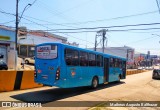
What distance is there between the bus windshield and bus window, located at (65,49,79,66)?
0.68 meters

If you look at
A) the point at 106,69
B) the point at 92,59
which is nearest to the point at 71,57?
the point at 92,59

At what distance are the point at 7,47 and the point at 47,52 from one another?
53.9ft

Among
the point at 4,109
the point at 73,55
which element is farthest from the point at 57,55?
the point at 4,109

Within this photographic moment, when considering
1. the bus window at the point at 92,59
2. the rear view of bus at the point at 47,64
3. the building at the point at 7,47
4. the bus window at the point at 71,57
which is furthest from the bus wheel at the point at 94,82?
the building at the point at 7,47

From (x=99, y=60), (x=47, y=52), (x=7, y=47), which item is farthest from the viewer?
(x=7, y=47)

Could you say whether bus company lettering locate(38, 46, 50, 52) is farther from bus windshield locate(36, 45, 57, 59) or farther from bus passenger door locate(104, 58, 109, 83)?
bus passenger door locate(104, 58, 109, 83)

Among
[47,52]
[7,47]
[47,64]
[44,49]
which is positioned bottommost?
[47,64]

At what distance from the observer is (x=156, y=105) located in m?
10.1

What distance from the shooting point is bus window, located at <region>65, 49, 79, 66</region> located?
444 inches

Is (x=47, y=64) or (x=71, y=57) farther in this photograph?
(x=71, y=57)

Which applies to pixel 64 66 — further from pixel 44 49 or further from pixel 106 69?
pixel 106 69

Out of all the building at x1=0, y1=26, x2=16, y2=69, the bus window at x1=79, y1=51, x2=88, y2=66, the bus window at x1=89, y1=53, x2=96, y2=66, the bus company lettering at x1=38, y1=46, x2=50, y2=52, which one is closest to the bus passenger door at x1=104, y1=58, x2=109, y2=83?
the bus window at x1=89, y1=53, x2=96, y2=66

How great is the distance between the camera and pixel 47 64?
1113 cm

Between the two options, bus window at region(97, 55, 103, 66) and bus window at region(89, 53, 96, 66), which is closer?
bus window at region(89, 53, 96, 66)
